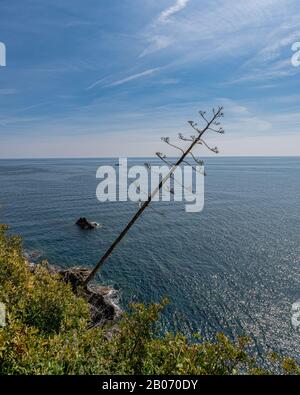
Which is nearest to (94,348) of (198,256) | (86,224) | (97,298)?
(97,298)

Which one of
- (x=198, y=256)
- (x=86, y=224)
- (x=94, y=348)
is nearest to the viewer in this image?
(x=94, y=348)

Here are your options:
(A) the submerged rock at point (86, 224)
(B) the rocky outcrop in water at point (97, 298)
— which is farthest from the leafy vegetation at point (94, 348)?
(A) the submerged rock at point (86, 224)

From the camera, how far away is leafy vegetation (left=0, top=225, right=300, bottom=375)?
37.9 ft

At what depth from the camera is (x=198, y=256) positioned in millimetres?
54312

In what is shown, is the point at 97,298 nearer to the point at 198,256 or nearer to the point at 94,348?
the point at 198,256

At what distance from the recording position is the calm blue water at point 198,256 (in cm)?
3706

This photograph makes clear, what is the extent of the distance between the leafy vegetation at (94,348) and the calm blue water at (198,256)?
68.2 feet

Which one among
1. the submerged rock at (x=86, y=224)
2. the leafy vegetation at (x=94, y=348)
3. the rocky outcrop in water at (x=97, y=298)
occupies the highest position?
the leafy vegetation at (x=94, y=348)

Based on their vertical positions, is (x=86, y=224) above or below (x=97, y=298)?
above

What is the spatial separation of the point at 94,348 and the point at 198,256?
42.0 metres

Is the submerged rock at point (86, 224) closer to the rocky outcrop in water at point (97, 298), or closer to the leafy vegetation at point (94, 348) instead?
the rocky outcrop in water at point (97, 298)

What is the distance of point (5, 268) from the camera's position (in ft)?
71.4
